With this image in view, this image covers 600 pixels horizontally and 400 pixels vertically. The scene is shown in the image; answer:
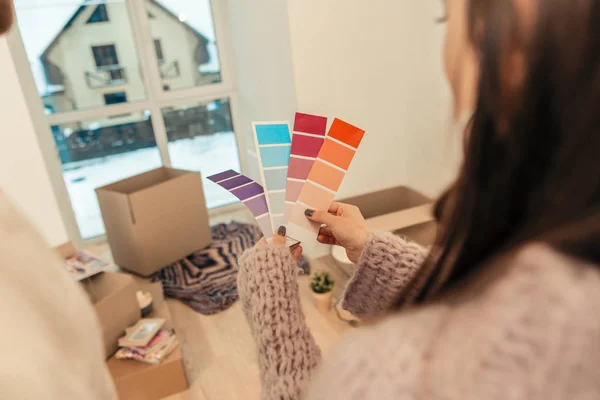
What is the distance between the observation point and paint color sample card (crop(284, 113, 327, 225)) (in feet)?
2.48

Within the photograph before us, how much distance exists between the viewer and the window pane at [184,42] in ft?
7.97

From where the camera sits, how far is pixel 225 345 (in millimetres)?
1567

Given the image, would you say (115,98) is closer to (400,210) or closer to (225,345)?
(225,345)

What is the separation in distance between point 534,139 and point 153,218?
1.81 meters

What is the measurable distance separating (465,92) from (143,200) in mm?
1715

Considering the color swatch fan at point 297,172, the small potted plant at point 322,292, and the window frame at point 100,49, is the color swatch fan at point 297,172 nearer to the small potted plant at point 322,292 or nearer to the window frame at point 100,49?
the small potted plant at point 322,292

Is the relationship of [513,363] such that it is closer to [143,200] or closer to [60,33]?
[143,200]

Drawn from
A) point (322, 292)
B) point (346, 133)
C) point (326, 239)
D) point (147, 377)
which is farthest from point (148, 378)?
point (346, 133)

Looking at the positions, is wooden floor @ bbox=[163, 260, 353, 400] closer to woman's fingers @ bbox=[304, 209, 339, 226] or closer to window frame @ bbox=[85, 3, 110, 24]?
woman's fingers @ bbox=[304, 209, 339, 226]

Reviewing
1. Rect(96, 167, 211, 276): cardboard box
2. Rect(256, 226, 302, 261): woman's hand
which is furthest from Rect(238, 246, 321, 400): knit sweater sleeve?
Rect(96, 167, 211, 276): cardboard box

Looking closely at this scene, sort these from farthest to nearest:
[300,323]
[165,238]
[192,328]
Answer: [165,238]
[192,328]
[300,323]

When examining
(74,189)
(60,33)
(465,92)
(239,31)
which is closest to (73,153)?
(74,189)

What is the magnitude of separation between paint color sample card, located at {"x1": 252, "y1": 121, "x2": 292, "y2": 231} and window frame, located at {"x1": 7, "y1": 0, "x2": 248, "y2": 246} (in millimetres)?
1811

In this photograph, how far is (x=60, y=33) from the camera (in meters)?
2.25
